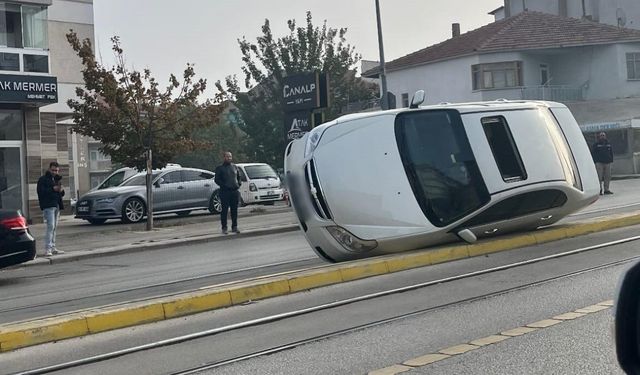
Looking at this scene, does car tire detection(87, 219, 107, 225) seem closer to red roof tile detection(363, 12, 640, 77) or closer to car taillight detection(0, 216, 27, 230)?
car taillight detection(0, 216, 27, 230)

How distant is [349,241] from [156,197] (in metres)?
14.6

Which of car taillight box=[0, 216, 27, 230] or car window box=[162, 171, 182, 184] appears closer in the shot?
car taillight box=[0, 216, 27, 230]

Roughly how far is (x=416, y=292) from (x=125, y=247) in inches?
387

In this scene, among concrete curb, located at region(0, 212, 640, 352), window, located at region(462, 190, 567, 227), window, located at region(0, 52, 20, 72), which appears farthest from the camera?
window, located at region(0, 52, 20, 72)

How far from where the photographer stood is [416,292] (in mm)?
8977

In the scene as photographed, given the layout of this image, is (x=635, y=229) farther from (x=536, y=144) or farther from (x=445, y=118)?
(x=445, y=118)

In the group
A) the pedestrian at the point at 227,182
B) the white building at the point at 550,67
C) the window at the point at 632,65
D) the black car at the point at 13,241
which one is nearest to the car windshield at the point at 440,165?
the black car at the point at 13,241

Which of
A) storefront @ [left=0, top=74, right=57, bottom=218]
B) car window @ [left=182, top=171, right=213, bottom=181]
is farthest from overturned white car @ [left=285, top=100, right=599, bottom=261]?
storefront @ [left=0, top=74, right=57, bottom=218]

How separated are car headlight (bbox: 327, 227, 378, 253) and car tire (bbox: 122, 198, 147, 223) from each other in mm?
13733

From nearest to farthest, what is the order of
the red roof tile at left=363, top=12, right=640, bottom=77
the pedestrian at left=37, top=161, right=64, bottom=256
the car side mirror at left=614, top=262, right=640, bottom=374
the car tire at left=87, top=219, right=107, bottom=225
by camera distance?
the car side mirror at left=614, top=262, right=640, bottom=374
the pedestrian at left=37, top=161, right=64, bottom=256
the car tire at left=87, top=219, right=107, bottom=225
the red roof tile at left=363, top=12, right=640, bottom=77

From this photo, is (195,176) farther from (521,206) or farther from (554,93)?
(554,93)

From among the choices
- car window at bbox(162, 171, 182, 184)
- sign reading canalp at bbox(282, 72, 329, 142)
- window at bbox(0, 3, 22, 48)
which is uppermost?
window at bbox(0, 3, 22, 48)

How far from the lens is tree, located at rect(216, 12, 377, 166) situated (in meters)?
53.7

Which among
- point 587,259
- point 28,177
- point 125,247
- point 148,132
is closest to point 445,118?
point 587,259
